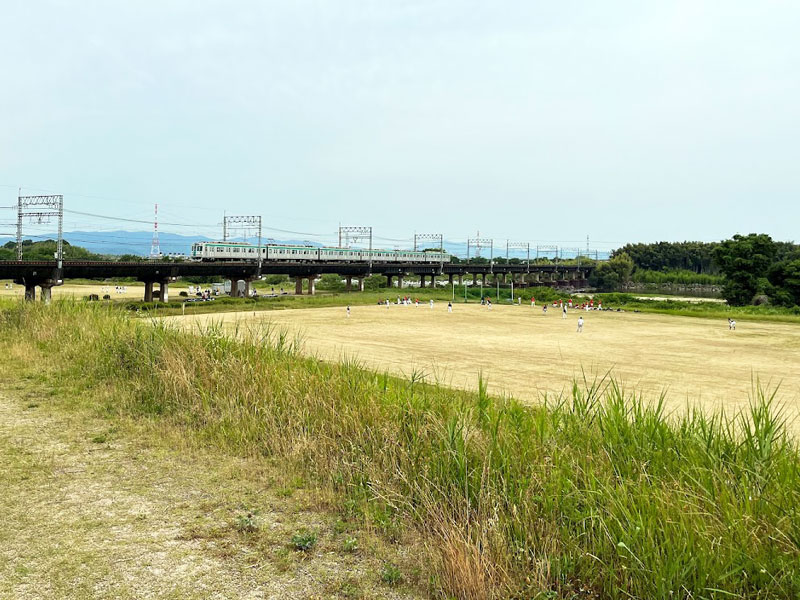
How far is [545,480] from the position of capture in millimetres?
6945

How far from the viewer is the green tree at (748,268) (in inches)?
2876

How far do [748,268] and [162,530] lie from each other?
80.4m

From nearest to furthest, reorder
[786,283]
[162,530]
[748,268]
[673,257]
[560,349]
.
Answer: [162,530] < [560,349] < [786,283] < [748,268] < [673,257]

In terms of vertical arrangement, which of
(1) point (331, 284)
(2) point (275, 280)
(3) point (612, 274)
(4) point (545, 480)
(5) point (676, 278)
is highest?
(3) point (612, 274)

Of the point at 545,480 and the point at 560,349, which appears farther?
the point at 560,349

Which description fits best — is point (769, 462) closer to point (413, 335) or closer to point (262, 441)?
point (262, 441)

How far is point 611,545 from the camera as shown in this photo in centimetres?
593

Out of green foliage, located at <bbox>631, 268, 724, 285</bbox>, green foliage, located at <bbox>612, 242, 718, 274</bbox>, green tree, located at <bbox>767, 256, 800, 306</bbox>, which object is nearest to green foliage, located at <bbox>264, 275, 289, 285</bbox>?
green foliage, located at <bbox>631, 268, 724, 285</bbox>

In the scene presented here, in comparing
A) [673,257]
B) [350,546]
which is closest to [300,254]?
[350,546]

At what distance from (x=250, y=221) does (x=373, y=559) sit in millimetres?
79848

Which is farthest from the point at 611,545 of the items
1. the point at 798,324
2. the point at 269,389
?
the point at 798,324

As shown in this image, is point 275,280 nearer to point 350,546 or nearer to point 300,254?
point 300,254

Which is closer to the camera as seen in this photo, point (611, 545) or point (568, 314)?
point (611, 545)

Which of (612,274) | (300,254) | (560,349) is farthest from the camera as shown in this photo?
(612,274)
